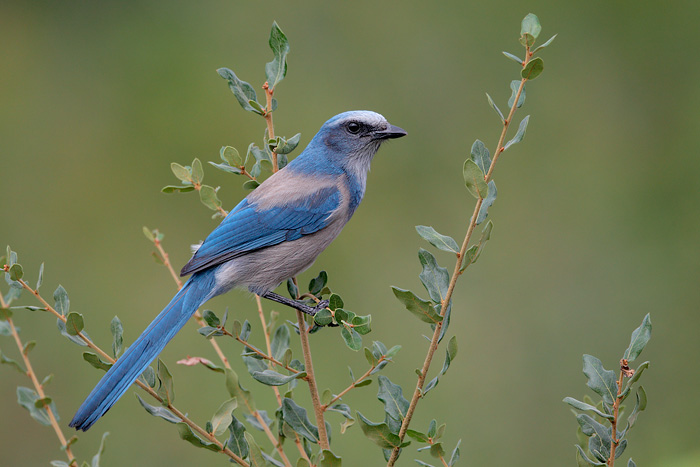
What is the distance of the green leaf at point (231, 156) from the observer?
2.55 meters

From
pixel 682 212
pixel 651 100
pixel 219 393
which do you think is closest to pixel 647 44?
pixel 651 100

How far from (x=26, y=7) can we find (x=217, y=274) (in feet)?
13.4

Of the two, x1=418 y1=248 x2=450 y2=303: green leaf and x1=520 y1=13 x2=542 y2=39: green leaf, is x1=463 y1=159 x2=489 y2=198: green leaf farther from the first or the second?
x1=520 y1=13 x2=542 y2=39: green leaf

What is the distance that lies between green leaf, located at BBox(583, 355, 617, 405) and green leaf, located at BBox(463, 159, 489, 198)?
476 mm

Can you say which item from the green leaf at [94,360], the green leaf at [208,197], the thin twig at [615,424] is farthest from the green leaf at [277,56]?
the thin twig at [615,424]

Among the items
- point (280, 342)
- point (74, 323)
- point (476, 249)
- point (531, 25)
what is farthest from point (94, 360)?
point (531, 25)

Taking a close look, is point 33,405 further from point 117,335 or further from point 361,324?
point 361,324

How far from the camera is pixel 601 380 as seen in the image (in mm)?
1977

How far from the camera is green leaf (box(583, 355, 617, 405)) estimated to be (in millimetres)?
1975

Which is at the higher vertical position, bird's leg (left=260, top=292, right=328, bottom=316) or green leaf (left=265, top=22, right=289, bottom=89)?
green leaf (left=265, top=22, right=289, bottom=89)

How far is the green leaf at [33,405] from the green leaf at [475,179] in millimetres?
1295

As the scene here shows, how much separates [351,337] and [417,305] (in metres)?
0.29

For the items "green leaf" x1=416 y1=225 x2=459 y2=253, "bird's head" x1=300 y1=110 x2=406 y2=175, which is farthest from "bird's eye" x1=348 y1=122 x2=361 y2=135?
"green leaf" x1=416 y1=225 x2=459 y2=253

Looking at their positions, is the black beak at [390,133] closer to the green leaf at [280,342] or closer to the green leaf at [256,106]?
the green leaf at [256,106]
